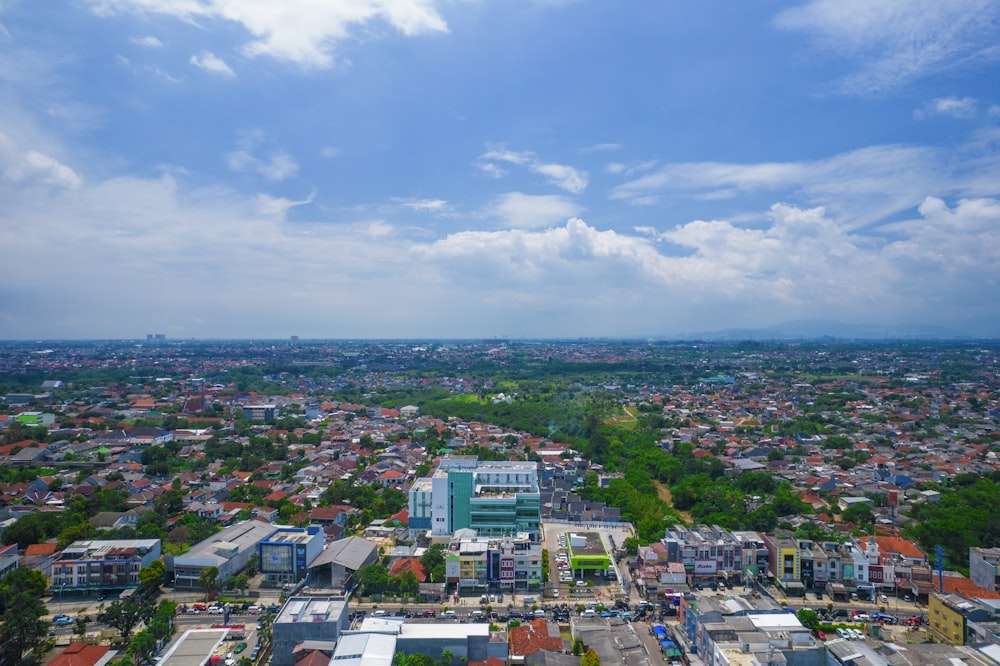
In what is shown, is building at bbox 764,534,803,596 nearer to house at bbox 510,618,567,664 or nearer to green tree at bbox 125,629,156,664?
house at bbox 510,618,567,664

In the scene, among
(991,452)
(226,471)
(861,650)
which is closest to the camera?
(861,650)

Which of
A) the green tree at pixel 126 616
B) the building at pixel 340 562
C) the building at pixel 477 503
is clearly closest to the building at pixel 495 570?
the building at pixel 340 562

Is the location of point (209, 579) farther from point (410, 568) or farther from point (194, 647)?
point (410, 568)

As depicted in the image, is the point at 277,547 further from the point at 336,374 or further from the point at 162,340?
the point at 162,340

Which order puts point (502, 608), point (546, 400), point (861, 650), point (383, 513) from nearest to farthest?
point (861, 650) → point (502, 608) → point (383, 513) → point (546, 400)

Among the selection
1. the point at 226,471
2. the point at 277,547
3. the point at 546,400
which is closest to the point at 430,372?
the point at 546,400

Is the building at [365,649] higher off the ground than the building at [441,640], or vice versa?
the building at [365,649]

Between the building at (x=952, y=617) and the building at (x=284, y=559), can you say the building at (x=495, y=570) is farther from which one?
the building at (x=952, y=617)
